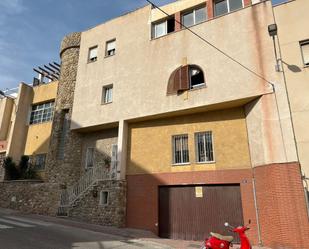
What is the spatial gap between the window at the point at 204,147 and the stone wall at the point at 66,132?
8.21 m

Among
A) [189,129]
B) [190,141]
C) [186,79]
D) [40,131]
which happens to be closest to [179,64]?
[186,79]

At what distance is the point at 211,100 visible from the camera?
44.7 ft

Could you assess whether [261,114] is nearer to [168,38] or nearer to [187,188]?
[187,188]

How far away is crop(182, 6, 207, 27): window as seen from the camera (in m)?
15.7

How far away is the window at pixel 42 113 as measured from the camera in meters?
22.6

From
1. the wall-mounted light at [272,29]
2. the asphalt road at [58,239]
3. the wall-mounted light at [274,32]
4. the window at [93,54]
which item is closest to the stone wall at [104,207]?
the asphalt road at [58,239]

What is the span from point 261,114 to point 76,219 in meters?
11.0

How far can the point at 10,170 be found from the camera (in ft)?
68.1

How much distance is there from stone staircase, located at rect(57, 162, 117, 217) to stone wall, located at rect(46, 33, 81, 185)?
2.95ft

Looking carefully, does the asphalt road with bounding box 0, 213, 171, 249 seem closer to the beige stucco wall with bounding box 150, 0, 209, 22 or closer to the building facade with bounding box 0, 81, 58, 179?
the building facade with bounding box 0, 81, 58, 179

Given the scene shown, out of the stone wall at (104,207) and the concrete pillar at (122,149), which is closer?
the stone wall at (104,207)

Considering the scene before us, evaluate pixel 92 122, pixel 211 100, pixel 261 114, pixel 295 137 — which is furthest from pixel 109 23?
pixel 295 137

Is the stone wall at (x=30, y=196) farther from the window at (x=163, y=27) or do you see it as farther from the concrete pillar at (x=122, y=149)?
the window at (x=163, y=27)

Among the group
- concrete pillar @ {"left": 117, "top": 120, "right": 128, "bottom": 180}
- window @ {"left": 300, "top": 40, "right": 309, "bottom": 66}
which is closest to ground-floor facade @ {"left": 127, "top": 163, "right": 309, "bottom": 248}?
concrete pillar @ {"left": 117, "top": 120, "right": 128, "bottom": 180}
